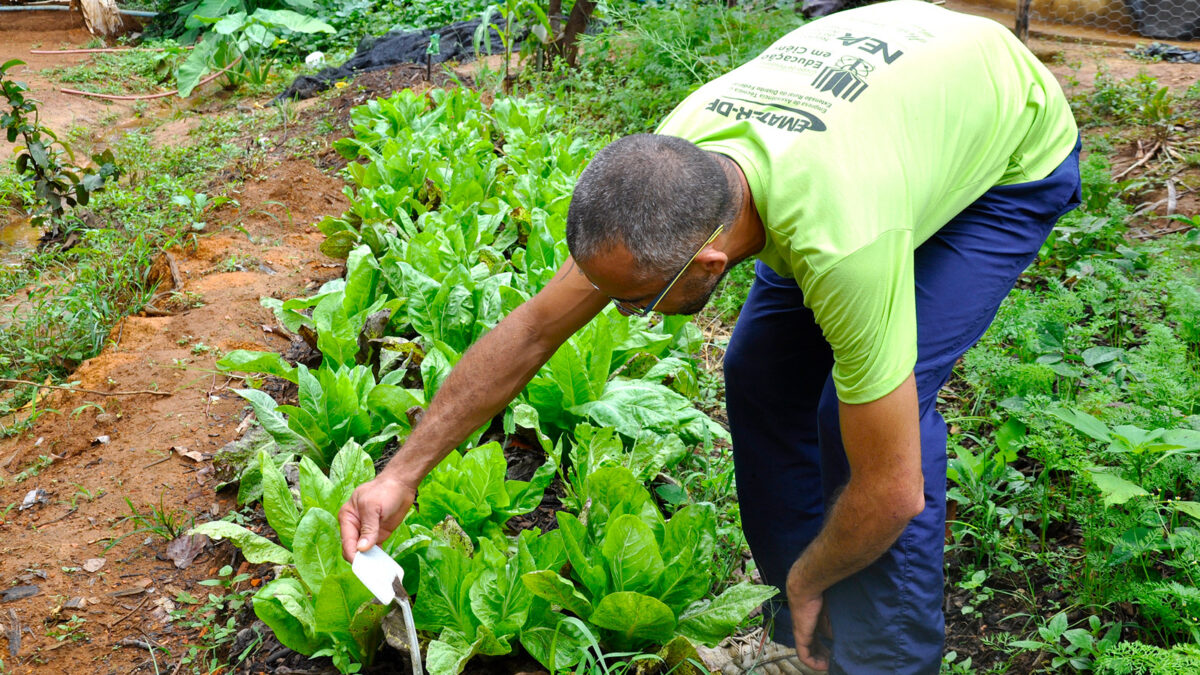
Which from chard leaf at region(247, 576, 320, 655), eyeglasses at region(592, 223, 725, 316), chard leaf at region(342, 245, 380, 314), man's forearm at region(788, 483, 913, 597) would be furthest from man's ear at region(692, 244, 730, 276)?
chard leaf at region(342, 245, 380, 314)

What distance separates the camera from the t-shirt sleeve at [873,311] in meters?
1.55

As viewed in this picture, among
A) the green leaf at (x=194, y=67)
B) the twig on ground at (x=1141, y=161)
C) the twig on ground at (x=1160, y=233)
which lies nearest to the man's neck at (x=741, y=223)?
the twig on ground at (x=1160, y=233)

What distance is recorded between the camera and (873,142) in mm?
1691

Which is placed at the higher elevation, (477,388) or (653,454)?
(477,388)

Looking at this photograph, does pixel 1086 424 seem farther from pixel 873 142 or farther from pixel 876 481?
pixel 873 142

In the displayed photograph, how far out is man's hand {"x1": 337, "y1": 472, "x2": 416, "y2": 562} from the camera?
6.33ft

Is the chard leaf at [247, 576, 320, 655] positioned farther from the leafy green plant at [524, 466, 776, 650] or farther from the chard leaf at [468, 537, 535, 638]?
the leafy green plant at [524, 466, 776, 650]

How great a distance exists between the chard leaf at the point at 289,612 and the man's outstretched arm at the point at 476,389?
9.4 inches

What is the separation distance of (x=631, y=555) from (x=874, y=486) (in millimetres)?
644

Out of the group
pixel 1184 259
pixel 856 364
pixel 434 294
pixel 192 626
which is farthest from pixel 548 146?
pixel 856 364

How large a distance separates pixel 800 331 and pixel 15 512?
7.75 feet

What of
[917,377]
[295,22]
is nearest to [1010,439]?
[917,377]

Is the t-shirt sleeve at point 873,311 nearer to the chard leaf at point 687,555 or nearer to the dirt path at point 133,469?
the chard leaf at point 687,555

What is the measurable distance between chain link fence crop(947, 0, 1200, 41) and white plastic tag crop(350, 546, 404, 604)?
6548 millimetres
